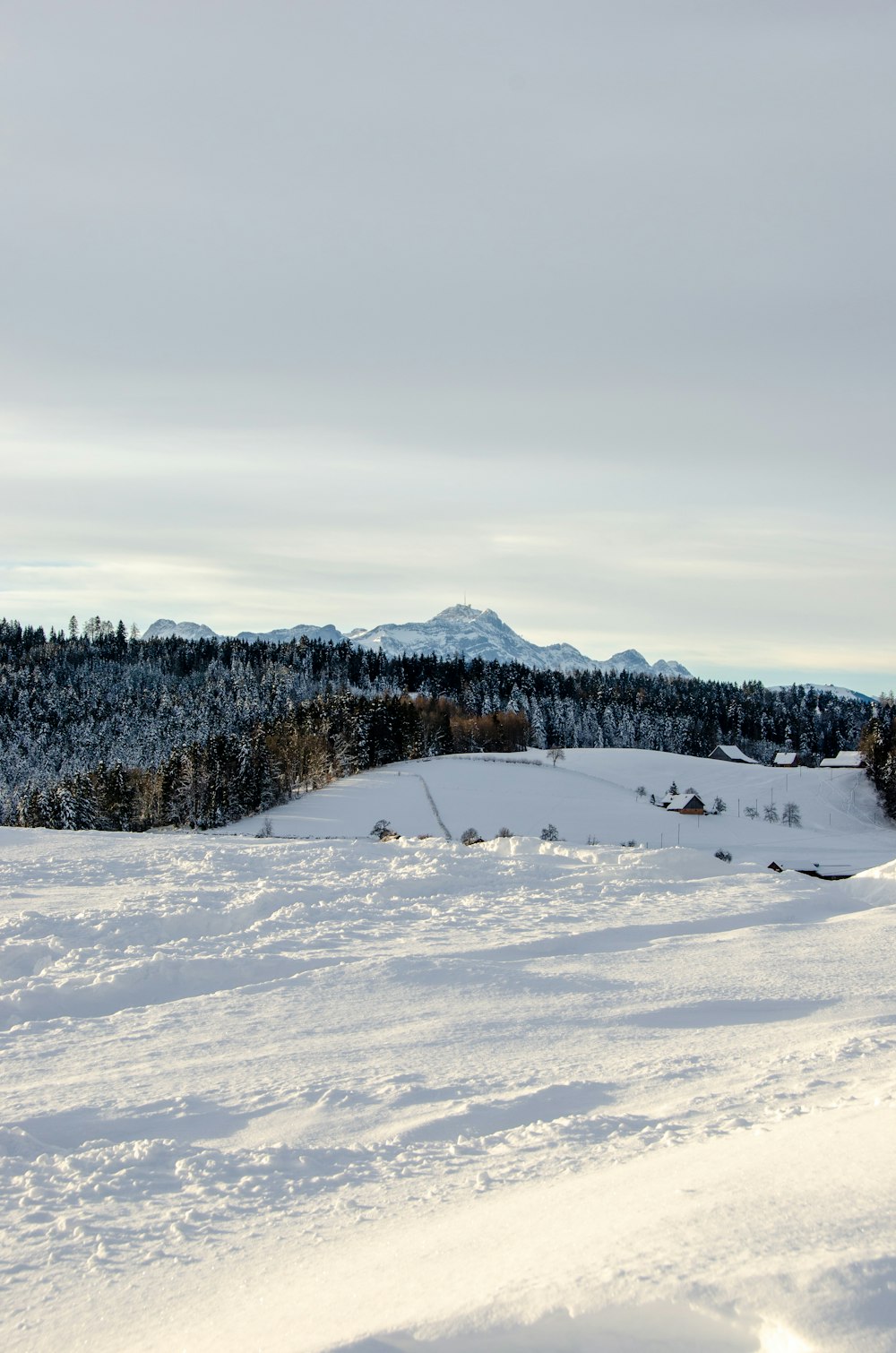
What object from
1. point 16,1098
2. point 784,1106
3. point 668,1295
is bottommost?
point 16,1098

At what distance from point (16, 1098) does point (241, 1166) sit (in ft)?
9.46

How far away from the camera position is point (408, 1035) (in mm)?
9922

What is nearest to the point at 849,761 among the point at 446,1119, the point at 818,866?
the point at 818,866

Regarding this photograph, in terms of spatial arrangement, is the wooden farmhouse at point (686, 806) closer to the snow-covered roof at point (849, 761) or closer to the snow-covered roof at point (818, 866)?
the snow-covered roof at point (818, 866)

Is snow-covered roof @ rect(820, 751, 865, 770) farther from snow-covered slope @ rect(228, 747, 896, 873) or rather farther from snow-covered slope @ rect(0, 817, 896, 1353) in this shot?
snow-covered slope @ rect(0, 817, 896, 1353)

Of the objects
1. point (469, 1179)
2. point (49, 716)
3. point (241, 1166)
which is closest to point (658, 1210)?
point (469, 1179)

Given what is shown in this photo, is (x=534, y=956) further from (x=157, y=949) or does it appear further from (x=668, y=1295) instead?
(x=668, y=1295)

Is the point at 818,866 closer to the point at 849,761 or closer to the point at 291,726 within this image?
the point at 291,726

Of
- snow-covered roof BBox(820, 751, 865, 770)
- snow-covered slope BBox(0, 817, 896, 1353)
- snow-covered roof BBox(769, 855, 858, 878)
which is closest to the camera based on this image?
snow-covered slope BBox(0, 817, 896, 1353)

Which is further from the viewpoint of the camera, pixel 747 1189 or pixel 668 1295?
pixel 747 1189

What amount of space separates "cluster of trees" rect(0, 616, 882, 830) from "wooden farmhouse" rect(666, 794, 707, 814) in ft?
85.3

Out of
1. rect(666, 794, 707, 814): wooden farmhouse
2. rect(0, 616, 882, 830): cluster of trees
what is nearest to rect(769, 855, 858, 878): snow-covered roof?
rect(666, 794, 707, 814): wooden farmhouse

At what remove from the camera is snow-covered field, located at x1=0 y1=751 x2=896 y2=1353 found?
4312mm

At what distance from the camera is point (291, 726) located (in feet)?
280
